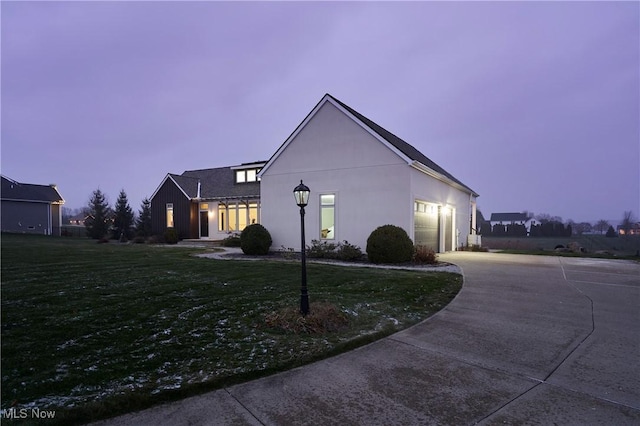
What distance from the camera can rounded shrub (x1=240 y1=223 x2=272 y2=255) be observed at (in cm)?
1499

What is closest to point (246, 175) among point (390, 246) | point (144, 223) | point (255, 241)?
point (255, 241)

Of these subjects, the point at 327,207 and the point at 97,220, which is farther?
the point at 97,220

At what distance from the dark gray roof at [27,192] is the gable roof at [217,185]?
17.6 meters

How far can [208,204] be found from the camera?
81.6ft

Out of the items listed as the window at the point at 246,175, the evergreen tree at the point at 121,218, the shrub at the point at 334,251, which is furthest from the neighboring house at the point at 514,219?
the evergreen tree at the point at 121,218

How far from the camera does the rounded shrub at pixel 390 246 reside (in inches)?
465

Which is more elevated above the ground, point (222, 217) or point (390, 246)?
point (222, 217)

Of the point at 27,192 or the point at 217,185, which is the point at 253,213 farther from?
the point at 27,192

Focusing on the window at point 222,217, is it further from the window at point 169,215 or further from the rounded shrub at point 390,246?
the rounded shrub at point 390,246

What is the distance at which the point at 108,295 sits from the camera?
651cm

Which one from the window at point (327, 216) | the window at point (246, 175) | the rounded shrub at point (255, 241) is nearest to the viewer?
the window at point (327, 216)

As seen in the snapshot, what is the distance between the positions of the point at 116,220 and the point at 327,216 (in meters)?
24.8

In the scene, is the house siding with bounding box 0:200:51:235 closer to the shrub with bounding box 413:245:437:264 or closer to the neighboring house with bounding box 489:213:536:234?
the shrub with bounding box 413:245:437:264

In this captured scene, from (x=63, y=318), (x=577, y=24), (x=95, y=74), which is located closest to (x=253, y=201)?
(x=95, y=74)
